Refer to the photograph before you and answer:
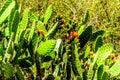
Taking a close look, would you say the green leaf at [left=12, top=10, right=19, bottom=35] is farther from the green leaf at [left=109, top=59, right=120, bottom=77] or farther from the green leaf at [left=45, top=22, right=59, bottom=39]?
the green leaf at [left=109, top=59, right=120, bottom=77]

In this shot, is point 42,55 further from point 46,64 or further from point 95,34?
point 95,34

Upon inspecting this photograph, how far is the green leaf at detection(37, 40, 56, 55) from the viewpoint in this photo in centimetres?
134

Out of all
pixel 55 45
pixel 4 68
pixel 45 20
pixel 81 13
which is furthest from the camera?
pixel 81 13

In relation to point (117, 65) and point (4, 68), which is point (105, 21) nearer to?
point (117, 65)

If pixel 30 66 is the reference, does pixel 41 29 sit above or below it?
above

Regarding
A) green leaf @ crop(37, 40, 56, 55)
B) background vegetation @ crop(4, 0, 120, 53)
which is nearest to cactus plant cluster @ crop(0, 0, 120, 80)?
green leaf @ crop(37, 40, 56, 55)

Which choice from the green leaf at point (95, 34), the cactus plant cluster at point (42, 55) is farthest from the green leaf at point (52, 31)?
the green leaf at point (95, 34)

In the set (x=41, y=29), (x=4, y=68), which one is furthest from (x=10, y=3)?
(x=4, y=68)

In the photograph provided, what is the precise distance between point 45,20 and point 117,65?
516mm

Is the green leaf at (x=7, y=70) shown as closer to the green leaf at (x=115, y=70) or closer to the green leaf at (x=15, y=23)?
the green leaf at (x=15, y=23)

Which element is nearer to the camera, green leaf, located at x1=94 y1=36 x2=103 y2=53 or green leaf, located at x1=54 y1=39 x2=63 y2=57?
green leaf, located at x1=54 y1=39 x2=63 y2=57

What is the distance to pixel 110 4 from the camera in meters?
4.91

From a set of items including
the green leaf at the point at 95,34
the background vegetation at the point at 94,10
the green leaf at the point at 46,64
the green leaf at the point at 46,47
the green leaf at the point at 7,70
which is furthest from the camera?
the background vegetation at the point at 94,10

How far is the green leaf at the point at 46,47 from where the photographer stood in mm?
1337
